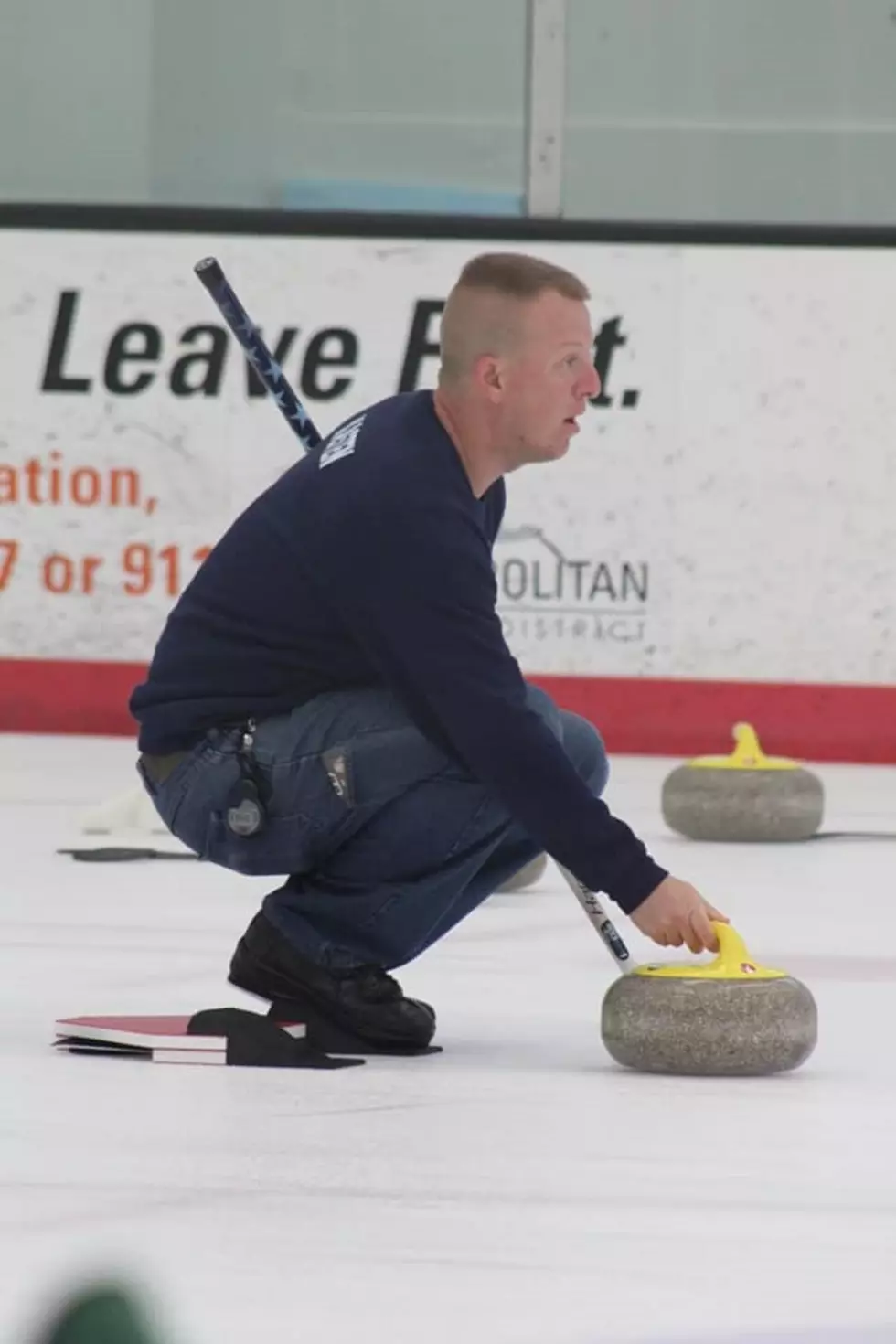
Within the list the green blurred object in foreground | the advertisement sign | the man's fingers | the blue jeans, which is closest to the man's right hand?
the man's fingers

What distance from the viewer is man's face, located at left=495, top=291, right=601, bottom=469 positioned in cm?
240

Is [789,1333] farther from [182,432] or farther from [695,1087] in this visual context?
[182,432]

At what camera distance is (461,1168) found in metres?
1.99

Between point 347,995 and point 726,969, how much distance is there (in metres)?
0.34

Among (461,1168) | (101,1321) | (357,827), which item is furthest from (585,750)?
(101,1321)

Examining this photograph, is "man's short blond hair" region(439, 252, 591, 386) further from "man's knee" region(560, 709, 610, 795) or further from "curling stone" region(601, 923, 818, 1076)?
"curling stone" region(601, 923, 818, 1076)

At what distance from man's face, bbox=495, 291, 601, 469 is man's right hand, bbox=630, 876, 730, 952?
393 millimetres

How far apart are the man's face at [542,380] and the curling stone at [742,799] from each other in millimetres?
2010

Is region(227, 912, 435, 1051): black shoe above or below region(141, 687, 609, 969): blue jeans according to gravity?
below

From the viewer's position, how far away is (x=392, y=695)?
2.42 meters

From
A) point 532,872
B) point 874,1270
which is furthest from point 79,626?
point 874,1270

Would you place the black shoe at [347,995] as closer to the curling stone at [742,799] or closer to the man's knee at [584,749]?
the man's knee at [584,749]

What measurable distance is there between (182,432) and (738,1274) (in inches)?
190

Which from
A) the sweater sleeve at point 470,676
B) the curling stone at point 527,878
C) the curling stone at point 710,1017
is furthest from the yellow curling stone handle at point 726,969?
the curling stone at point 527,878
